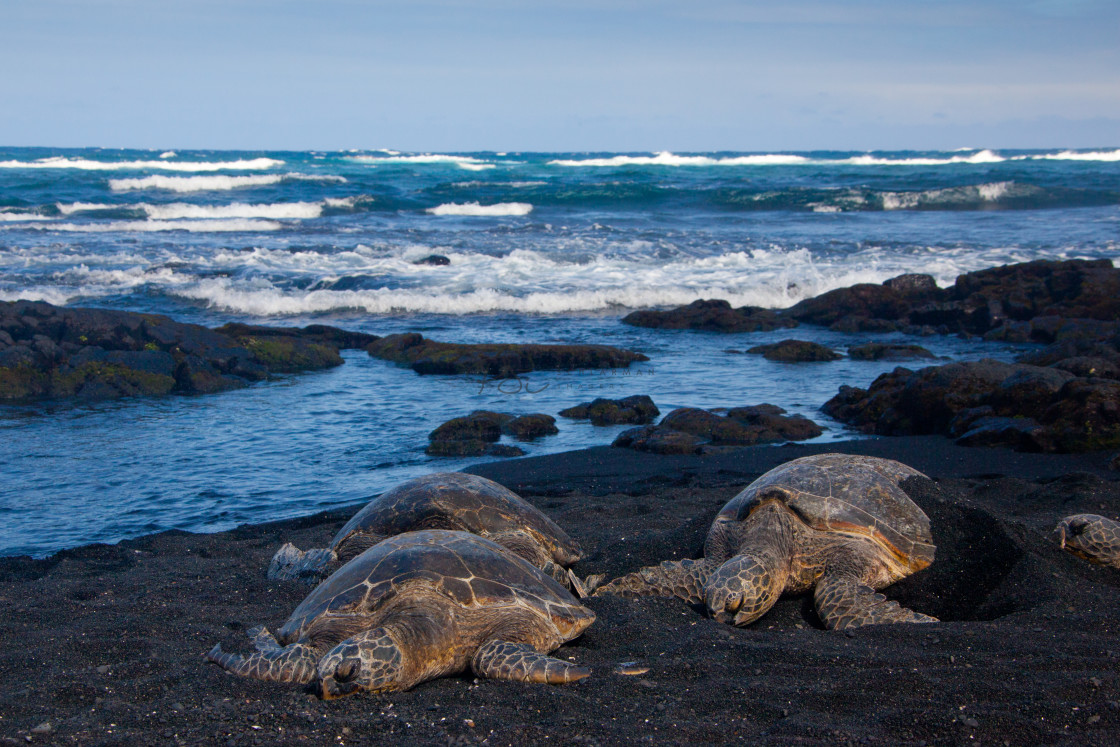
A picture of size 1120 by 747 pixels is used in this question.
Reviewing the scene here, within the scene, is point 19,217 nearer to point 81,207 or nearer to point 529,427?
point 81,207

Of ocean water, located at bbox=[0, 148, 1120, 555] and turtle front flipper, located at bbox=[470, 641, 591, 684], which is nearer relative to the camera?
turtle front flipper, located at bbox=[470, 641, 591, 684]

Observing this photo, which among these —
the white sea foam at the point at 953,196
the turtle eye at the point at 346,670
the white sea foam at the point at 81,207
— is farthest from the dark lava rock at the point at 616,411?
the white sea foam at the point at 953,196

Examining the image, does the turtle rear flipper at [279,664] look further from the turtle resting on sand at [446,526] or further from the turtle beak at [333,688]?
the turtle resting on sand at [446,526]

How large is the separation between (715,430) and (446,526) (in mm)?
4621

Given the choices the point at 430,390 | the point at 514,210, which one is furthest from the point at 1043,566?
the point at 514,210

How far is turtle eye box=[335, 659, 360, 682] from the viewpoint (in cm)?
313

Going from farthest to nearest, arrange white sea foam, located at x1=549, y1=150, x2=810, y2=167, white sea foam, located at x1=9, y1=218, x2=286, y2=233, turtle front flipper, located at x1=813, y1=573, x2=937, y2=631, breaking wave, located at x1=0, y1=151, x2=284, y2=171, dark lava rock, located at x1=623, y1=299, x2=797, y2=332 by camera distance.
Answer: white sea foam, located at x1=549, y1=150, x2=810, y2=167 → breaking wave, located at x1=0, y1=151, x2=284, y2=171 → white sea foam, located at x1=9, y1=218, x2=286, y2=233 → dark lava rock, located at x1=623, y1=299, x2=797, y2=332 → turtle front flipper, located at x1=813, y1=573, x2=937, y2=631

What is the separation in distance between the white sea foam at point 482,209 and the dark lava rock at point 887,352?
2680 cm

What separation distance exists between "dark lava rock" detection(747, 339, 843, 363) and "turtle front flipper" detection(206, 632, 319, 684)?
10.2m

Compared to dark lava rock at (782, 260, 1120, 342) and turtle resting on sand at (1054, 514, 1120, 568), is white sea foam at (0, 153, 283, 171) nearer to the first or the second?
dark lava rock at (782, 260, 1120, 342)

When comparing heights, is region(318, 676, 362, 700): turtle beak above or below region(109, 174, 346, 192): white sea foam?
below

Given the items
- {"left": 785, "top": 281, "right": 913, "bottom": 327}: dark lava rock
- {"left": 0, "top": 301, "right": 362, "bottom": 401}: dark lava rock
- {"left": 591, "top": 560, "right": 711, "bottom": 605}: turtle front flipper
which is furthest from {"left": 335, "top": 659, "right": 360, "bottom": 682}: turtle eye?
{"left": 785, "top": 281, "right": 913, "bottom": 327}: dark lava rock

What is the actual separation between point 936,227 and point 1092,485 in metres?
25.5

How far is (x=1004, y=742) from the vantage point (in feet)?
9.04
